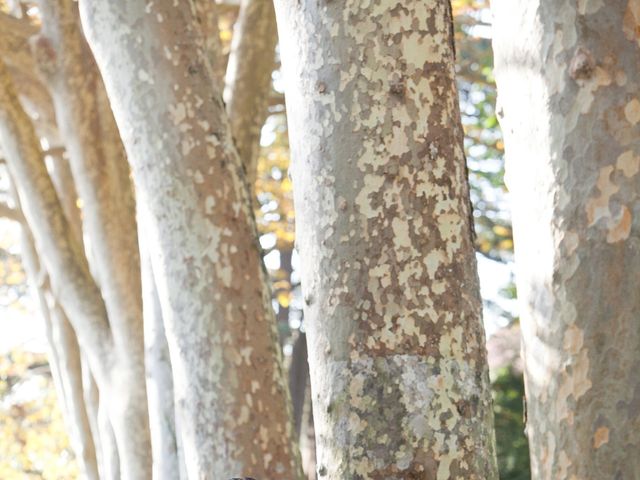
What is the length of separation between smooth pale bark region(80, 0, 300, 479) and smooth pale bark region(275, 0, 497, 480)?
1.34m

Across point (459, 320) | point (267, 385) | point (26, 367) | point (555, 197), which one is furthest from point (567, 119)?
point (26, 367)

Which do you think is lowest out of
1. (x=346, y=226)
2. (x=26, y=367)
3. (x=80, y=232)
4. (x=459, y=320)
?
(x=26, y=367)

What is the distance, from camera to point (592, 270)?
7.82ft

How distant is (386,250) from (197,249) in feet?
5.12

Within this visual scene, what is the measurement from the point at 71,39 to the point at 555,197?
4.54 meters

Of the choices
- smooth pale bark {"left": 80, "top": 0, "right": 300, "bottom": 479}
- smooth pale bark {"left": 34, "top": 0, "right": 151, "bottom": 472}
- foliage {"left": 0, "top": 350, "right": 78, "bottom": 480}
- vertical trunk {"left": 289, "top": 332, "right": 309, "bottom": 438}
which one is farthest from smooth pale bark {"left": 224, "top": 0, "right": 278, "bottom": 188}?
vertical trunk {"left": 289, "top": 332, "right": 309, "bottom": 438}

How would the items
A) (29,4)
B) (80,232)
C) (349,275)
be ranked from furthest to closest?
(29,4) → (80,232) → (349,275)

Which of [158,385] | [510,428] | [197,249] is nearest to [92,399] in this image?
[158,385]

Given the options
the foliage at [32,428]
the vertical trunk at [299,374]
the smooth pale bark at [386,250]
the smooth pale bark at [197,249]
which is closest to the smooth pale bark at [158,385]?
the smooth pale bark at [197,249]

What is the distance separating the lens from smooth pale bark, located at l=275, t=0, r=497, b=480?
7.44 ft

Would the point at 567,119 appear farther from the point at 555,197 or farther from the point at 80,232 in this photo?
the point at 80,232

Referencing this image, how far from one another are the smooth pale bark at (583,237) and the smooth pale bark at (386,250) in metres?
0.16

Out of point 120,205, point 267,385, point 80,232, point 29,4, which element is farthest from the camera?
point 29,4

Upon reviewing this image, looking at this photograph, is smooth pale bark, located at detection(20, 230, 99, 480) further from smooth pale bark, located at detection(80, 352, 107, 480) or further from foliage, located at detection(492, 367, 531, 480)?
foliage, located at detection(492, 367, 531, 480)
